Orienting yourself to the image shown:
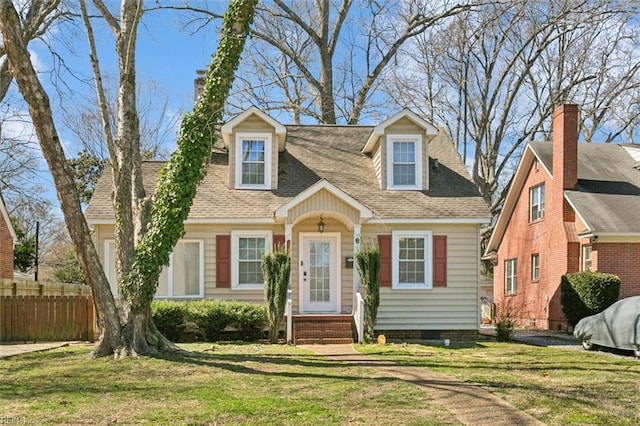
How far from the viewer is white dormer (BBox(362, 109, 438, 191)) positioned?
1662 centimetres

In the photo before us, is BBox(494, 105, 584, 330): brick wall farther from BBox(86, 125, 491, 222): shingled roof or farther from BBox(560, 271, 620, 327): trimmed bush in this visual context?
BBox(86, 125, 491, 222): shingled roof

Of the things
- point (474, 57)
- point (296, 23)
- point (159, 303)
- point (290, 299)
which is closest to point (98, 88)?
point (159, 303)

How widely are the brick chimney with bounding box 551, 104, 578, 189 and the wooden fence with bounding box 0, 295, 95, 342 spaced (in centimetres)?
1388

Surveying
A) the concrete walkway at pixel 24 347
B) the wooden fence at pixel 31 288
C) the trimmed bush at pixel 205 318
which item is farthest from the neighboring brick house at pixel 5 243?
the trimmed bush at pixel 205 318

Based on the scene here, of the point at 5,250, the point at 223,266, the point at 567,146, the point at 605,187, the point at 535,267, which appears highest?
the point at 567,146

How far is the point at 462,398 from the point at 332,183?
9.33 metres

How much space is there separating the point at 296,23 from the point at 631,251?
1508 centimetres

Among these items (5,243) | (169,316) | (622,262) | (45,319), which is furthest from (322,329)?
(5,243)

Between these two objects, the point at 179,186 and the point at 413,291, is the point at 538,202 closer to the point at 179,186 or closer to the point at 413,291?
the point at 413,291

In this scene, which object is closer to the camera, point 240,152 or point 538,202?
point 240,152

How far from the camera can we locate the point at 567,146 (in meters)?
19.2

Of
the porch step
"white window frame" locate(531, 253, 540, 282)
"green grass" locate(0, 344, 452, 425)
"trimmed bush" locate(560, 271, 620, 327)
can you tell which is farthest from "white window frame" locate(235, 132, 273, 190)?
"white window frame" locate(531, 253, 540, 282)

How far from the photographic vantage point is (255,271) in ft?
52.1

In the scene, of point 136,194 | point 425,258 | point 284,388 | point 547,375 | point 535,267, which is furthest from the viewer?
point 535,267
